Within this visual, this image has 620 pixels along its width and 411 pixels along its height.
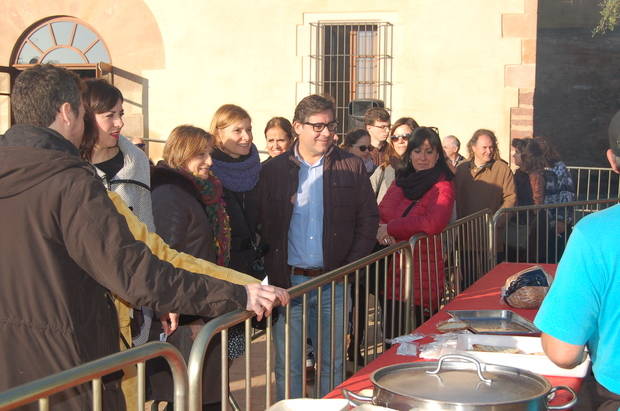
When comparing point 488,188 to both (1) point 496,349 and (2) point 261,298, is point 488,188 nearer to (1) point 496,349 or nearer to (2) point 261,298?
(1) point 496,349

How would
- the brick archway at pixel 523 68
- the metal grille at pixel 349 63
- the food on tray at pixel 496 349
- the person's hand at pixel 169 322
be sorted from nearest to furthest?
1. the food on tray at pixel 496 349
2. the person's hand at pixel 169 322
3. the brick archway at pixel 523 68
4. the metal grille at pixel 349 63

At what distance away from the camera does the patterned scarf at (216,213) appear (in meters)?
4.14

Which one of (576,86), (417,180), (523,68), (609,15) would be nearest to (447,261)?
(417,180)

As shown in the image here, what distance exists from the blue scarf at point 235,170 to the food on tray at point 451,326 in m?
1.49

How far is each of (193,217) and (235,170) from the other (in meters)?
0.87

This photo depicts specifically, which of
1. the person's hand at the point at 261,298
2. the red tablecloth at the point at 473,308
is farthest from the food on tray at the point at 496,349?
the person's hand at the point at 261,298

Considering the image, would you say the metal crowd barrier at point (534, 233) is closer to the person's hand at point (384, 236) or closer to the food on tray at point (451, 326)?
the person's hand at point (384, 236)

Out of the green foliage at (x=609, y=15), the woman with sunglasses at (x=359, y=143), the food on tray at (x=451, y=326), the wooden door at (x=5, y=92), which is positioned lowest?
the food on tray at (x=451, y=326)

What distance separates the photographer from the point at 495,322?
3.82 metres

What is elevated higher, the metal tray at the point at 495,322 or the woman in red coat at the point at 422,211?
the woman in red coat at the point at 422,211

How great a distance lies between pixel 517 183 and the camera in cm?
777

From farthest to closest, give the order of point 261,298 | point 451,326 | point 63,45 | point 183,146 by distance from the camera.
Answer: point 63,45 < point 183,146 < point 451,326 < point 261,298

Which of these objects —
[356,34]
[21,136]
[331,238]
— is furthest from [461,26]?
[21,136]

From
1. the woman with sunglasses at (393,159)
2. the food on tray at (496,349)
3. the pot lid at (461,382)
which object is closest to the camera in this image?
the pot lid at (461,382)
